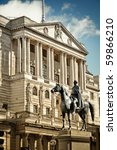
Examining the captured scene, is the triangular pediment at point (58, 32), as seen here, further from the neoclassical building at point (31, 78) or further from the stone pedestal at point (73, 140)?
the stone pedestal at point (73, 140)

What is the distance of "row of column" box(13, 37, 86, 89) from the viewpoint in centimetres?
2941

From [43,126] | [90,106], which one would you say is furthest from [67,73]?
[90,106]

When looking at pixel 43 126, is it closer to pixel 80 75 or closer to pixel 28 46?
pixel 28 46

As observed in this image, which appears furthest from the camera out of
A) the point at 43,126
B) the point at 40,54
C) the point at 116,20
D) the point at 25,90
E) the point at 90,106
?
the point at 40,54

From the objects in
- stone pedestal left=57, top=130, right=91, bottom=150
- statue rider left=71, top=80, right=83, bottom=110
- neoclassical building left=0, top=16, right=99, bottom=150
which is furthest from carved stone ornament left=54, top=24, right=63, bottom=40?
Answer: stone pedestal left=57, top=130, right=91, bottom=150

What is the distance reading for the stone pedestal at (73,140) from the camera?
42.7ft

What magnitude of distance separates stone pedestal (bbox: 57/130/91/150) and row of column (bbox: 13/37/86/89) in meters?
15.9

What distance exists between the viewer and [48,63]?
31.7 meters

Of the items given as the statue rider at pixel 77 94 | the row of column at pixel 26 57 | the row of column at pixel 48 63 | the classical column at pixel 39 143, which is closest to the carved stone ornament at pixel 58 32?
the row of column at pixel 48 63

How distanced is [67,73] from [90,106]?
62.9 feet

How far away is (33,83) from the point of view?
29500 mm

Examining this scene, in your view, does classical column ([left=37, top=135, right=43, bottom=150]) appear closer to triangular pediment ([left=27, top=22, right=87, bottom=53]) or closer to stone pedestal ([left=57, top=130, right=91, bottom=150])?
triangular pediment ([left=27, top=22, right=87, bottom=53])

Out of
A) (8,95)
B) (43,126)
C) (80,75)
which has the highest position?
(80,75)

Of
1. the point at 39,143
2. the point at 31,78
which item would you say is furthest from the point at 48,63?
the point at 39,143
